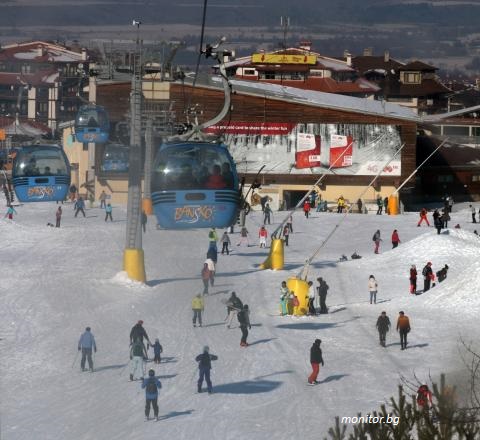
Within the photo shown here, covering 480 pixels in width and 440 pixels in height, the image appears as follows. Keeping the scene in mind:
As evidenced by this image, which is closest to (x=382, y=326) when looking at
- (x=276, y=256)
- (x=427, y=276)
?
(x=427, y=276)

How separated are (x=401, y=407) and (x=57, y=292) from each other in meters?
20.3

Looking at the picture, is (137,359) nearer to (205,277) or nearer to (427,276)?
(205,277)

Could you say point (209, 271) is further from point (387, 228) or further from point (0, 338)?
point (387, 228)

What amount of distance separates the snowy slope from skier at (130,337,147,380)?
0.59 ft

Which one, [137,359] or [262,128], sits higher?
[262,128]

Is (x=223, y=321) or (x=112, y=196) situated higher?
(x=112, y=196)

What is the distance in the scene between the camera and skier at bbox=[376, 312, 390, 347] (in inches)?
1023

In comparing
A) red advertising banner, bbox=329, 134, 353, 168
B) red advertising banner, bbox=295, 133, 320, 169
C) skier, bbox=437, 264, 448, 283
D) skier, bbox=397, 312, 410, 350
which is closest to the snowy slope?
skier, bbox=397, 312, 410, 350

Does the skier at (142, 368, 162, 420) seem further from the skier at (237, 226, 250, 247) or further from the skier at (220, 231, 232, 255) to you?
the skier at (237, 226, 250, 247)

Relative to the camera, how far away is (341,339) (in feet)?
88.3

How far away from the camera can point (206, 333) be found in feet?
88.6

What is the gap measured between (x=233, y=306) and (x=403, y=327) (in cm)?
326

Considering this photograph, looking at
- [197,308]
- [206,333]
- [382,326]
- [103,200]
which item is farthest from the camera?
[103,200]

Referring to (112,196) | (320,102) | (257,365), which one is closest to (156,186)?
(257,365)
